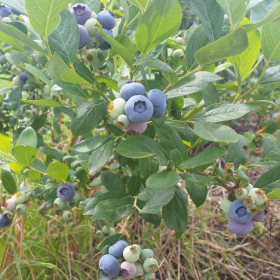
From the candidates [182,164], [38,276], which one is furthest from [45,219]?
[182,164]

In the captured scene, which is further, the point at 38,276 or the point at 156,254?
the point at 156,254

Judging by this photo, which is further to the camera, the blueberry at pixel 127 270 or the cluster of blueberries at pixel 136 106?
the blueberry at pixel 127 270

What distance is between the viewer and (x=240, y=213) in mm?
820

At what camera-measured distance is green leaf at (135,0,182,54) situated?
63cm

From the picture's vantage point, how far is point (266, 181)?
0.88 m

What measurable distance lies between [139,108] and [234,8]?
1.12ft

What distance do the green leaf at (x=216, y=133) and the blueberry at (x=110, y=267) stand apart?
1.57 ft

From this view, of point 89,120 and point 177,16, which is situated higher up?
point 177,16

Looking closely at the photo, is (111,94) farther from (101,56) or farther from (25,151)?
(25,151)

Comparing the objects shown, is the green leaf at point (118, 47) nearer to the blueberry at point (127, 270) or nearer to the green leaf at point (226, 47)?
the green leaf at point (226, 47)

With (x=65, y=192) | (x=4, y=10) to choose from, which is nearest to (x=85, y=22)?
(x=4, y=10)

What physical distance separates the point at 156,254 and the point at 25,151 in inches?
51.0

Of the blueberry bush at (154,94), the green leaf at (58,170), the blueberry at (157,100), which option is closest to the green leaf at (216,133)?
the blueberry bush at (154,94)

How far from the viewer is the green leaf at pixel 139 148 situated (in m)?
0.73
